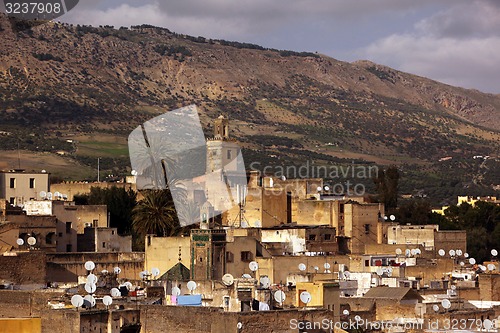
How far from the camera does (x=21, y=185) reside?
228 feet

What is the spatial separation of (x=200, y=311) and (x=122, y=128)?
11113 centimetres

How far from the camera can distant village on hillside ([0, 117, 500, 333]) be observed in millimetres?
37219

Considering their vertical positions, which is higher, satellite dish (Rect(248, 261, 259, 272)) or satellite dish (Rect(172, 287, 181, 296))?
satellite dish (Rect(248, 261, 259, 272))

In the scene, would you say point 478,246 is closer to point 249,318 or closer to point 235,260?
point 235,260

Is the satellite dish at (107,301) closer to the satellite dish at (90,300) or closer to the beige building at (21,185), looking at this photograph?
the satellite dish at (90,300)

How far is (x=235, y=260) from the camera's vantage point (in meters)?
53.9

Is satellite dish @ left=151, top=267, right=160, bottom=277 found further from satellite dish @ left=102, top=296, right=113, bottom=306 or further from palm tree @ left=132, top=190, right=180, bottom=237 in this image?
satellite dish @ left=102, top=296, right=113, bottom=306

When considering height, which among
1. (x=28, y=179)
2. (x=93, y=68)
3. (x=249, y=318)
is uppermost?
(x=93, y=68)

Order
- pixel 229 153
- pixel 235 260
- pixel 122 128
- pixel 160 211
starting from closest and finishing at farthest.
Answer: pixel 235 260
pixel 160 211
pixel 229 153
pixel 122 128

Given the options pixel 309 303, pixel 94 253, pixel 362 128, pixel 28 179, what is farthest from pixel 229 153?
pixel 362 128

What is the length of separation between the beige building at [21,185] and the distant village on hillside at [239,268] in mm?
73

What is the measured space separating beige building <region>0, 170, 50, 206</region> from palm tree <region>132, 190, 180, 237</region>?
7.03 m

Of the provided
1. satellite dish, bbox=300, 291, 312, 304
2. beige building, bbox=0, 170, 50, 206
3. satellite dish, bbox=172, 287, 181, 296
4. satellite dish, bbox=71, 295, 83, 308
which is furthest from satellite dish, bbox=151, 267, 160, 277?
beige building, bbox=0, 170, 50, 206

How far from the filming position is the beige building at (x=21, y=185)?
226 ft
